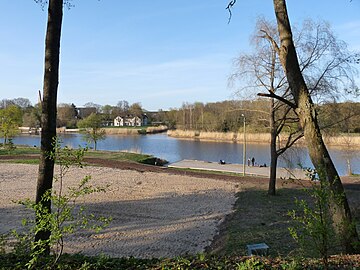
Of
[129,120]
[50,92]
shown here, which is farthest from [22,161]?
[129,120]

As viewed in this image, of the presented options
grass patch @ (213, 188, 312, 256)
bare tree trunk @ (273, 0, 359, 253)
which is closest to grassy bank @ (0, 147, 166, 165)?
grass patch @ (213, 188, 312, 256)

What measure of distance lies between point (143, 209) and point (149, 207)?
0.36 m

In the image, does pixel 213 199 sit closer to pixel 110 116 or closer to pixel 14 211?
pixel 14 211

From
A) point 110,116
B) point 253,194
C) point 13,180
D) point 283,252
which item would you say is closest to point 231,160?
point 253,194

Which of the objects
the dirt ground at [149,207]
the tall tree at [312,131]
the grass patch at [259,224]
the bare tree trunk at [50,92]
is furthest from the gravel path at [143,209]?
the tall tree at [312,131]

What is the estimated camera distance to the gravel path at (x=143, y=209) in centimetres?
723

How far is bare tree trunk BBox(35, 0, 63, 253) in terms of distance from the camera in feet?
14.4

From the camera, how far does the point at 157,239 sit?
773 cm

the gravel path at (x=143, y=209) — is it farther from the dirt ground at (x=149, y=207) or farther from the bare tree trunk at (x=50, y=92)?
the bare tree trunk at (x=50, y=92)

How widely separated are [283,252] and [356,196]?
8.75 m

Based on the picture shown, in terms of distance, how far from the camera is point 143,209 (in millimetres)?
10852

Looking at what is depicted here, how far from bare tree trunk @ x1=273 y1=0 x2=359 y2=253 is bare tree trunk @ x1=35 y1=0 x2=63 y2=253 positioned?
11.1ft

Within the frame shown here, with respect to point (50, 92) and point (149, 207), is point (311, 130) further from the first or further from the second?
point (149, 207)

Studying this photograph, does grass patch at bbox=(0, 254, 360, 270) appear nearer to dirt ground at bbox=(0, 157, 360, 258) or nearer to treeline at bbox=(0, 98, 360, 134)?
dirt ground at bbox=(0, 157, 360, 258)
